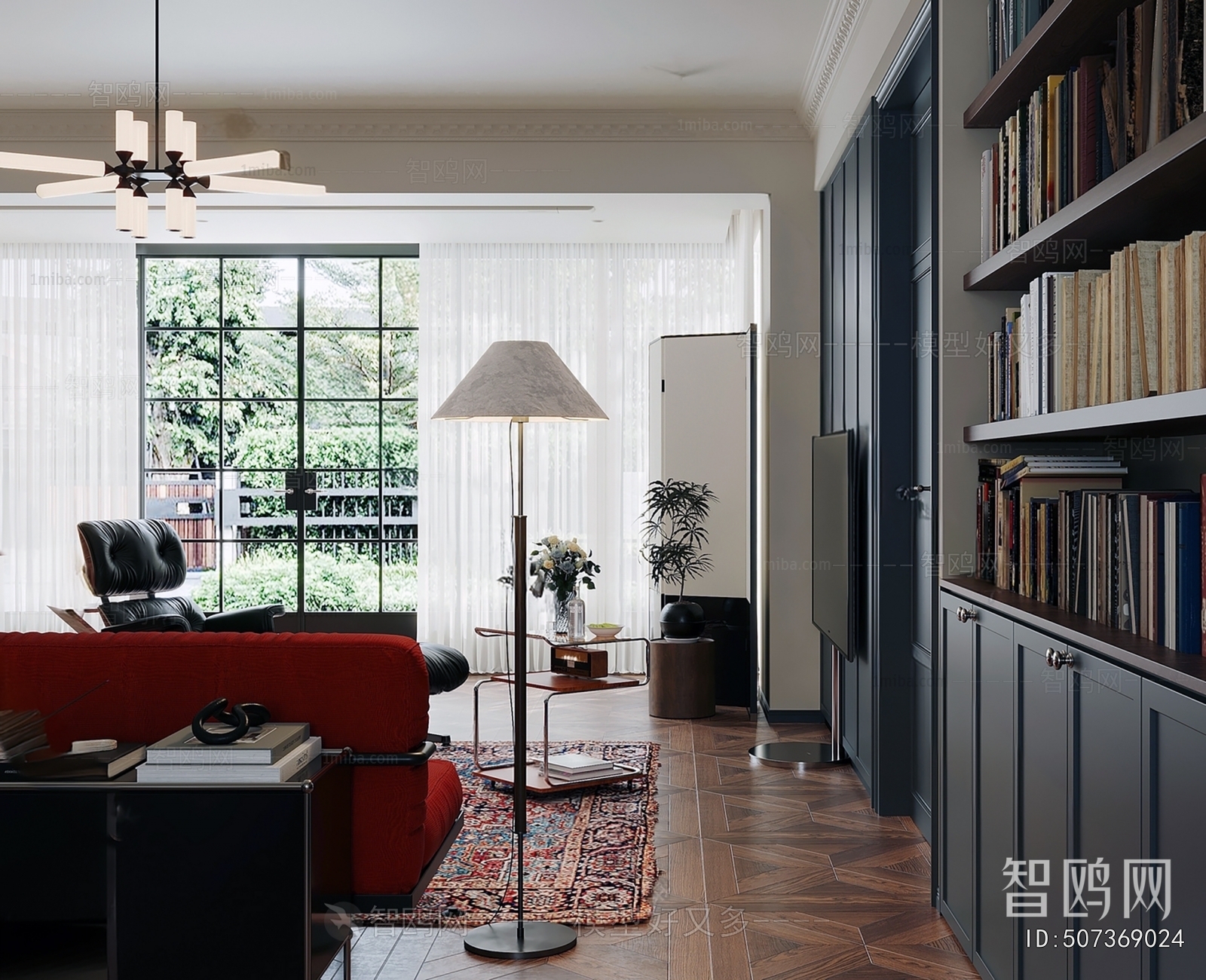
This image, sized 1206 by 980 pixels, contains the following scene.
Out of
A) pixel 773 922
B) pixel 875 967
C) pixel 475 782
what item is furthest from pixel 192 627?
pixel 875 967

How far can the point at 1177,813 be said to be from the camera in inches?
60.9

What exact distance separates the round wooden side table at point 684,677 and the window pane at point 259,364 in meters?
3.42

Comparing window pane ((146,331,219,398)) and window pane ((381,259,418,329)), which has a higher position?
window pane ((381,259,418,329))

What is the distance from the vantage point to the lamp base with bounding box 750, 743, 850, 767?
15.5ft

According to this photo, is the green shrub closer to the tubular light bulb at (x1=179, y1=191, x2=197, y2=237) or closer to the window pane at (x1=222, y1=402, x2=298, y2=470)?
the window pane at (x1=222, y1=402, x2=298, y2=470)

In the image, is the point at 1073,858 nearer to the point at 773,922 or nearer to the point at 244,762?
the point at 773,922

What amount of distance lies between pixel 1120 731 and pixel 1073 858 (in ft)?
1.13

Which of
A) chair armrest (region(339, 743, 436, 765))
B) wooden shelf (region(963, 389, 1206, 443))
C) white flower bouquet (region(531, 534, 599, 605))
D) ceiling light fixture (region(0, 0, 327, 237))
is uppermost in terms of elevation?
ceiling light fixture (region(0, 0, 327, 237))

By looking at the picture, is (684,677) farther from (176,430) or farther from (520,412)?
(176,430)

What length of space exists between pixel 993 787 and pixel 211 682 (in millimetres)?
1793

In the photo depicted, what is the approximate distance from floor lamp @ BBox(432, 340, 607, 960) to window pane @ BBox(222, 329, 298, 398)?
16.0ft

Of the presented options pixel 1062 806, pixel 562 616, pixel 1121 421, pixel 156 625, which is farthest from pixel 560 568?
pixel 1121 421

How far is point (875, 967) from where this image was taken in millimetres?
2680

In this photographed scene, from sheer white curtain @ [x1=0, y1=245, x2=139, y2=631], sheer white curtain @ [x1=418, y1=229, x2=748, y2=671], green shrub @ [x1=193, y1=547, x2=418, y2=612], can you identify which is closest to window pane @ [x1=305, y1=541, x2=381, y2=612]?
green shrub @ [x1=193, y1=547, x2=418, y2=612]
